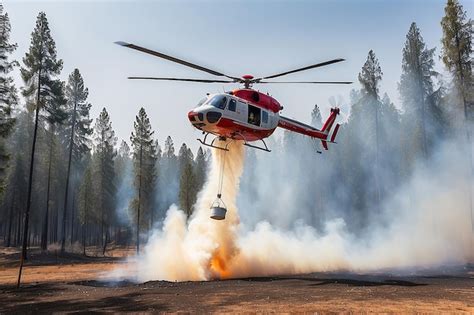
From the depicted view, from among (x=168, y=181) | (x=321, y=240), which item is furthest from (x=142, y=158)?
(x=168, y=181)

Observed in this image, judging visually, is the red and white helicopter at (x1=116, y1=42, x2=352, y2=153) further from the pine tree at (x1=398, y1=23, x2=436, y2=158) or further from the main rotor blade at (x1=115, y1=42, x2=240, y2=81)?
the pine tree at (x1=398, y1=23, x2=436, y2=158)

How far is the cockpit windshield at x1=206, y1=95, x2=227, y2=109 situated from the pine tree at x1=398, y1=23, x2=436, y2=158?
2509 centimetres

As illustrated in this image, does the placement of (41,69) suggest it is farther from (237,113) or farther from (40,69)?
(237,113)

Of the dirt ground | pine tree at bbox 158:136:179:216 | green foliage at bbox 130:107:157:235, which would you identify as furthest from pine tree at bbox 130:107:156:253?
pine tree at bbox 158:136:179:216

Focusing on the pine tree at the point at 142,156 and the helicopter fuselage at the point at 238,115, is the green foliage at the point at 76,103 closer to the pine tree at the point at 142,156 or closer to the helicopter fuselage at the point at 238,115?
the pine tree at the point at 142,156

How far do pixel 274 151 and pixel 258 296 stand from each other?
58.7m

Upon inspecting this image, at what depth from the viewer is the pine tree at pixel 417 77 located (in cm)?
3684

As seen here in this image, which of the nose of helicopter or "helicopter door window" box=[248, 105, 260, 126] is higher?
"helicopter door window" box=[248, 105, 260, 126]

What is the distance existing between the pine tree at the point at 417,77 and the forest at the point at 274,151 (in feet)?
0.30

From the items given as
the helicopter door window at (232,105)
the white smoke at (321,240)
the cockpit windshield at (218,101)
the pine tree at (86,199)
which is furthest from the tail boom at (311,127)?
the pine tree at (86,199)

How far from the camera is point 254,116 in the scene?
63.3 feet

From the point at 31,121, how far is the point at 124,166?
28.4 metres

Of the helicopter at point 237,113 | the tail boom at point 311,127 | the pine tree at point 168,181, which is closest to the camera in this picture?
the helicopter at point 237,113

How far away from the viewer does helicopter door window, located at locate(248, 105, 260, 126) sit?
19105mm
